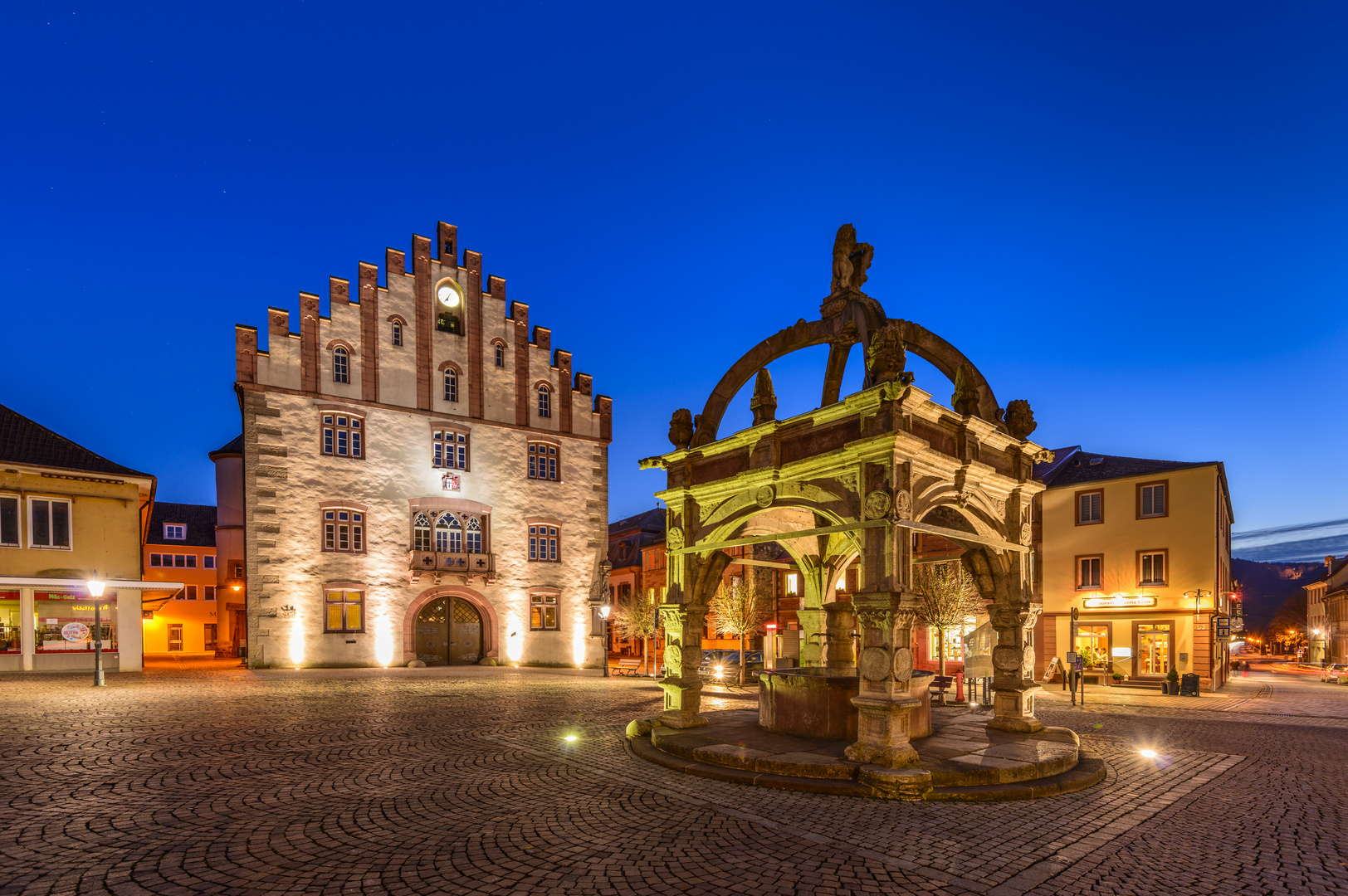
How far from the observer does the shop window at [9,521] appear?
2406cm

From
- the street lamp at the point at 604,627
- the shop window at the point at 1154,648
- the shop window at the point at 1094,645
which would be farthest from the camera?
the shop window at the point at 1094,645

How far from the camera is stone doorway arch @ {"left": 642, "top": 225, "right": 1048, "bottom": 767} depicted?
9.16 meters

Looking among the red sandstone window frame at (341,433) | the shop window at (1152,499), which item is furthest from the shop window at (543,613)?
the shop window at (1152,499)

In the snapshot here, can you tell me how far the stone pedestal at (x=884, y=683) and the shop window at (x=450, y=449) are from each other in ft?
80.2

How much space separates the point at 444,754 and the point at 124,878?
17.2 ft

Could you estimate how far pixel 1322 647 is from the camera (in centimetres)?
5225

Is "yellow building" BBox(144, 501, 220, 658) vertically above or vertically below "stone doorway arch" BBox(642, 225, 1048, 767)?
below

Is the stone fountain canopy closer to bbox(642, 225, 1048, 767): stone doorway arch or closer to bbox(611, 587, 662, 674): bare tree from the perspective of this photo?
bbox(642, 225, 1048, 767): stone doorway arch

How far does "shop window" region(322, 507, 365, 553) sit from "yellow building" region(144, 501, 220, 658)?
69.3ft

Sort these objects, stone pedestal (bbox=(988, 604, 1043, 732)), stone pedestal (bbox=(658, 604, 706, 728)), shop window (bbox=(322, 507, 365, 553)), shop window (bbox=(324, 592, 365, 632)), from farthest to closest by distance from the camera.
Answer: shop window (bbox=(322, 507, 365, 553)) < shop window (bbox=(324, 592, 365, 632)) < stone pedestal (bbox=(658, 604, 706, 728)) < stone pedestal (bbox=(988, 604, 1043, 732))

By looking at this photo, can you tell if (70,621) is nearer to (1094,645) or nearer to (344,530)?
(344,530)

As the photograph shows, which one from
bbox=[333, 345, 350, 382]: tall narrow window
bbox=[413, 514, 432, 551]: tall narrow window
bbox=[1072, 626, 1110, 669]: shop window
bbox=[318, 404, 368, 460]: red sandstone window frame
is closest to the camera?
bbox=[318, 404, 368, 460]: red sandstone window frame

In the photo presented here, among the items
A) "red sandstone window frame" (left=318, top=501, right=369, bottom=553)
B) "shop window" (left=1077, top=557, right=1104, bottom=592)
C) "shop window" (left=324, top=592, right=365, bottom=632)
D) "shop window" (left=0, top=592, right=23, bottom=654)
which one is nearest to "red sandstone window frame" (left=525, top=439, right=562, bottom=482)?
"red sandstone window frame" (left=318, top=501, right=369, bottom=553)

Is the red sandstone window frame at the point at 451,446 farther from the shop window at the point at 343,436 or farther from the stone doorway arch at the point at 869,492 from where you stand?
the stone doorway arch at the point at 869,492
